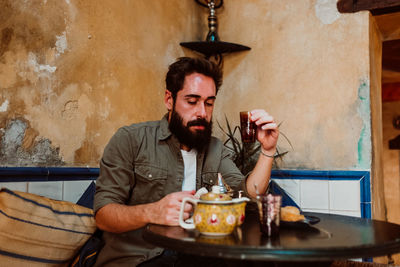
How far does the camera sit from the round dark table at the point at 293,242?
94cm

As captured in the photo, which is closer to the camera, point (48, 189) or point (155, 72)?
point (48, 189)

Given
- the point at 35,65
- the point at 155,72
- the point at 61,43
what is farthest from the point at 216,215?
the point at 155,72

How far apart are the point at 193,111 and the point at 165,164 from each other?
0.31 m

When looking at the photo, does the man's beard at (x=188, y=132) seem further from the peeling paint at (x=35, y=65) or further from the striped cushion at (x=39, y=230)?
the peeling paint at (x=35, y=65)

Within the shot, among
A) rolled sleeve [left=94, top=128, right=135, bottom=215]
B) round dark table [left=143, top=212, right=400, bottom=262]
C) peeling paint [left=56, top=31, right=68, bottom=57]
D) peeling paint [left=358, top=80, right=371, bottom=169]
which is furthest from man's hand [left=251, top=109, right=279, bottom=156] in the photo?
peeling paint [left=358, top=80, right=371, bottom=169]

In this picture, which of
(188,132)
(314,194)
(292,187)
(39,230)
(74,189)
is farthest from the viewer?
(292,187)

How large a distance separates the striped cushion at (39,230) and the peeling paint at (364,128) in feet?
6.58

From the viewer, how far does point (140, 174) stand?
1.74 meters

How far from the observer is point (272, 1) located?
128 inches

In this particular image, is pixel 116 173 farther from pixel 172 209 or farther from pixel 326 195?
pixel 326 195

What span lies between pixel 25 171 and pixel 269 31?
2333 millimetres

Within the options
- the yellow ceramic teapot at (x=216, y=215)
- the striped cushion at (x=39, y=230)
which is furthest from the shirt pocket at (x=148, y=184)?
the yellow ceramic teapot at (x=216, y=215)

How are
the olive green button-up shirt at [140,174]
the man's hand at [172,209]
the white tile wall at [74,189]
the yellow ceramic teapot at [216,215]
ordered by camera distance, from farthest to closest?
the white tile wall at [74,189] < the olive green button-up shirt at [140,174] < the man's hand at [172,209] < the yellow ceramic teapot at [216,215]

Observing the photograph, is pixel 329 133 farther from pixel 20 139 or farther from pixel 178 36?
pixel 20 139
